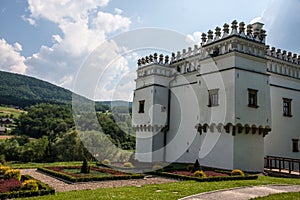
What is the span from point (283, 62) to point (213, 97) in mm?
7512

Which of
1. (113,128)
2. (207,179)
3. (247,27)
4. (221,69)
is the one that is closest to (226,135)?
(221,69)

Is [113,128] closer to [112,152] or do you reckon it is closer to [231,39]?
[112,152]

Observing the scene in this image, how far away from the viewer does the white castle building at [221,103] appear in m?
17.7

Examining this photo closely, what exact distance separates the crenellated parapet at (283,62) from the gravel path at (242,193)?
1248 centimetres

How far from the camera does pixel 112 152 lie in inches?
1280

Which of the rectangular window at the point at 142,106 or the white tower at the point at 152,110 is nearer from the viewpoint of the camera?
the white tower at the point at 152,110

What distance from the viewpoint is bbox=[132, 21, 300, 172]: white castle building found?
58.2 feet

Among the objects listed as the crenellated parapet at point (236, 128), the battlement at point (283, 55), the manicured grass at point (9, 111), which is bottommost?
the crenellated parapet at point (236, 128)

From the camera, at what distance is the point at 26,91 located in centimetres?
7506

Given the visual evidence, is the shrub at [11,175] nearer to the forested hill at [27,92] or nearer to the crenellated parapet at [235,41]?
the crenellated parapet at [235,41]

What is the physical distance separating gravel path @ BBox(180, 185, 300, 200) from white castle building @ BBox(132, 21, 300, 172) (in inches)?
247

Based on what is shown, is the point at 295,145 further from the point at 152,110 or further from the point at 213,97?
the point at 152,110

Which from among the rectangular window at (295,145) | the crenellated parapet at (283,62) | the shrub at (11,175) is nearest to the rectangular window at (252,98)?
the crenellated parapet at (283,62)

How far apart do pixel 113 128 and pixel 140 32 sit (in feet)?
95.7
